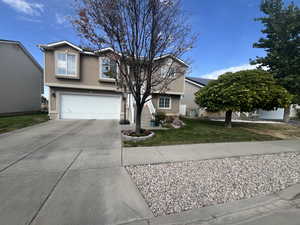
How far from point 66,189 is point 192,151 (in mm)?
3787

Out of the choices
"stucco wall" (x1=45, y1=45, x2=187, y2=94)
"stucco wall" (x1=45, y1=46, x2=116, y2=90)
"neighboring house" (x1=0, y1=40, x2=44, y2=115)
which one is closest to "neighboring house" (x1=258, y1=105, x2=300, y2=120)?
"stucco wall" (x1=45, y1=45, x2=187, y2=94)

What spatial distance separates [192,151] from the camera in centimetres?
473

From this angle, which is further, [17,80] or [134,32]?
[17,80]

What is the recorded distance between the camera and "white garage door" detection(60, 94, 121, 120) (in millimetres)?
11102

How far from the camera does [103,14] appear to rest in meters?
5.07

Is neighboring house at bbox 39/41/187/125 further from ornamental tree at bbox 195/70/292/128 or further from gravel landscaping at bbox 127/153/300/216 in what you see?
gravel landscaping at bbox 127/153/300/216

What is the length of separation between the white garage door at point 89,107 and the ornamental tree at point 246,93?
7.82 m

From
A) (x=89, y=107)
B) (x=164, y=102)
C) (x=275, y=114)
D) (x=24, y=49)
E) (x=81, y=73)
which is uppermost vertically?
(x=24, y=49)

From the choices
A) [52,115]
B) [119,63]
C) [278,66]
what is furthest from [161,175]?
[278,66]

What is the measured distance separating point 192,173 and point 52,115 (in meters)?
11.7

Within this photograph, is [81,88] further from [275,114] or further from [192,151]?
[275,114]

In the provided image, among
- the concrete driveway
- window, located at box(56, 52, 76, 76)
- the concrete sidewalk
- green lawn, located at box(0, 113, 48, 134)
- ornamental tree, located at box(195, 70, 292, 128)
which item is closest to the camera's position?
the concrete driveway

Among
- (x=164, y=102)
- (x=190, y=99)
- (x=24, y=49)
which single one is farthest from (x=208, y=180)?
(x=24, y=49)

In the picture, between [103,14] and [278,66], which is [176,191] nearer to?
[103,14]
